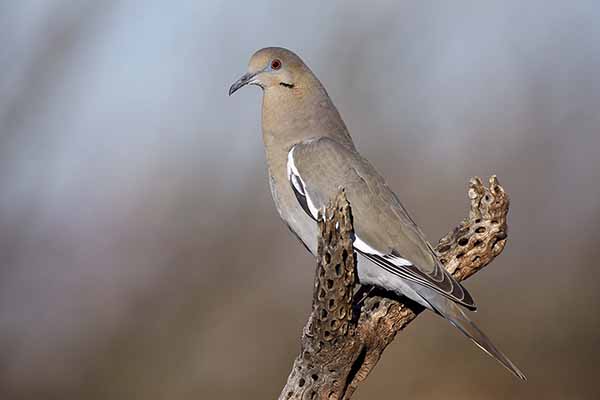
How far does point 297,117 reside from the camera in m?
4.33

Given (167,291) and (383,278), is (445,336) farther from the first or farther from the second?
(383,278)

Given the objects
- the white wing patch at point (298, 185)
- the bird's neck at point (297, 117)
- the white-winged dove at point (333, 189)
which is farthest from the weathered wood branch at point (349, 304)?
the bird's neck at point (297, 117)

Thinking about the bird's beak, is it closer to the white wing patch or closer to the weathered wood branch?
the white wing patch

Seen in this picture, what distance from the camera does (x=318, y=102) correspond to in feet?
14.4

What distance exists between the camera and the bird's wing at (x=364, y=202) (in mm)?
3865

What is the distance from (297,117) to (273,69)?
0.26 m

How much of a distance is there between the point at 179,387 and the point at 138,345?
41 centimetres

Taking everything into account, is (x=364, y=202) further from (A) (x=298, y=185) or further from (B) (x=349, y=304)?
(B) (x=349, y=304)

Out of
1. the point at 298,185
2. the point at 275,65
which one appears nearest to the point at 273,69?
the point at 275,65

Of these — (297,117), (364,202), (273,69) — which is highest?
(273,69)

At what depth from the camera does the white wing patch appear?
4008 mm

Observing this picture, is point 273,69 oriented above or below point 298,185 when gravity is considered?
above

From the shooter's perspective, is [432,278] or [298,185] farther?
[298,185]

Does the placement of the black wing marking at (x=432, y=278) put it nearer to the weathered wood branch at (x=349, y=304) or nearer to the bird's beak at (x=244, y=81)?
the weathered wood branch at (x=349, y=304)
